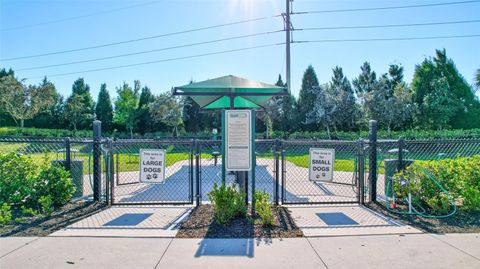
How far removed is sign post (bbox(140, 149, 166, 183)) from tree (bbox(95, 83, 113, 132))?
30.7 metres

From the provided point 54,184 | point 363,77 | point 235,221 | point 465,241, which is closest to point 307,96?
point 363,77

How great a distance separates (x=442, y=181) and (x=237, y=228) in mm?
3777

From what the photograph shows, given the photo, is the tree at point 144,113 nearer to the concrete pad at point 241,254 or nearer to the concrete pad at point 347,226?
the concrete pad at point 347,226

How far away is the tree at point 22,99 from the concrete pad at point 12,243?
31.8 m

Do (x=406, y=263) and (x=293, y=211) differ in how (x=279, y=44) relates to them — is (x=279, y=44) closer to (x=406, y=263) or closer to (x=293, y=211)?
(x=293, y=211)

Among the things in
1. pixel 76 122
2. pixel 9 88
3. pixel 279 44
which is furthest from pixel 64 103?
pixel 279 44

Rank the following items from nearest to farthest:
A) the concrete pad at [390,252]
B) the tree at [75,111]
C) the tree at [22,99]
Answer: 1. the concrete pad at [390,252]
2. the tree at [22,99]
3. the tree at [75,111]

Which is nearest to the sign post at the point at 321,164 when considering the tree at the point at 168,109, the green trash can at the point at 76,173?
the green trash can at the point at 76,173

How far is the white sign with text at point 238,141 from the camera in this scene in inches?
201

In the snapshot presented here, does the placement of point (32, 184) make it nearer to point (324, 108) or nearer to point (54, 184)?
point (54, 184)

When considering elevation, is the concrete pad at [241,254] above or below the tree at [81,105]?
below

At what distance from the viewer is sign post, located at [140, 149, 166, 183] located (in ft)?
18.6

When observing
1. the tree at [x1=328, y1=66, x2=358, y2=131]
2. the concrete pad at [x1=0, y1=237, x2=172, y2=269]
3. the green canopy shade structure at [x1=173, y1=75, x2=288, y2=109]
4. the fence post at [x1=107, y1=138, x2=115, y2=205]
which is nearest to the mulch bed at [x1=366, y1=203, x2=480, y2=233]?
the green canopy shade structure at [x1=173, y1=75, x2=288, y2=109]

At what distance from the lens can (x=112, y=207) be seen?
222 inches
